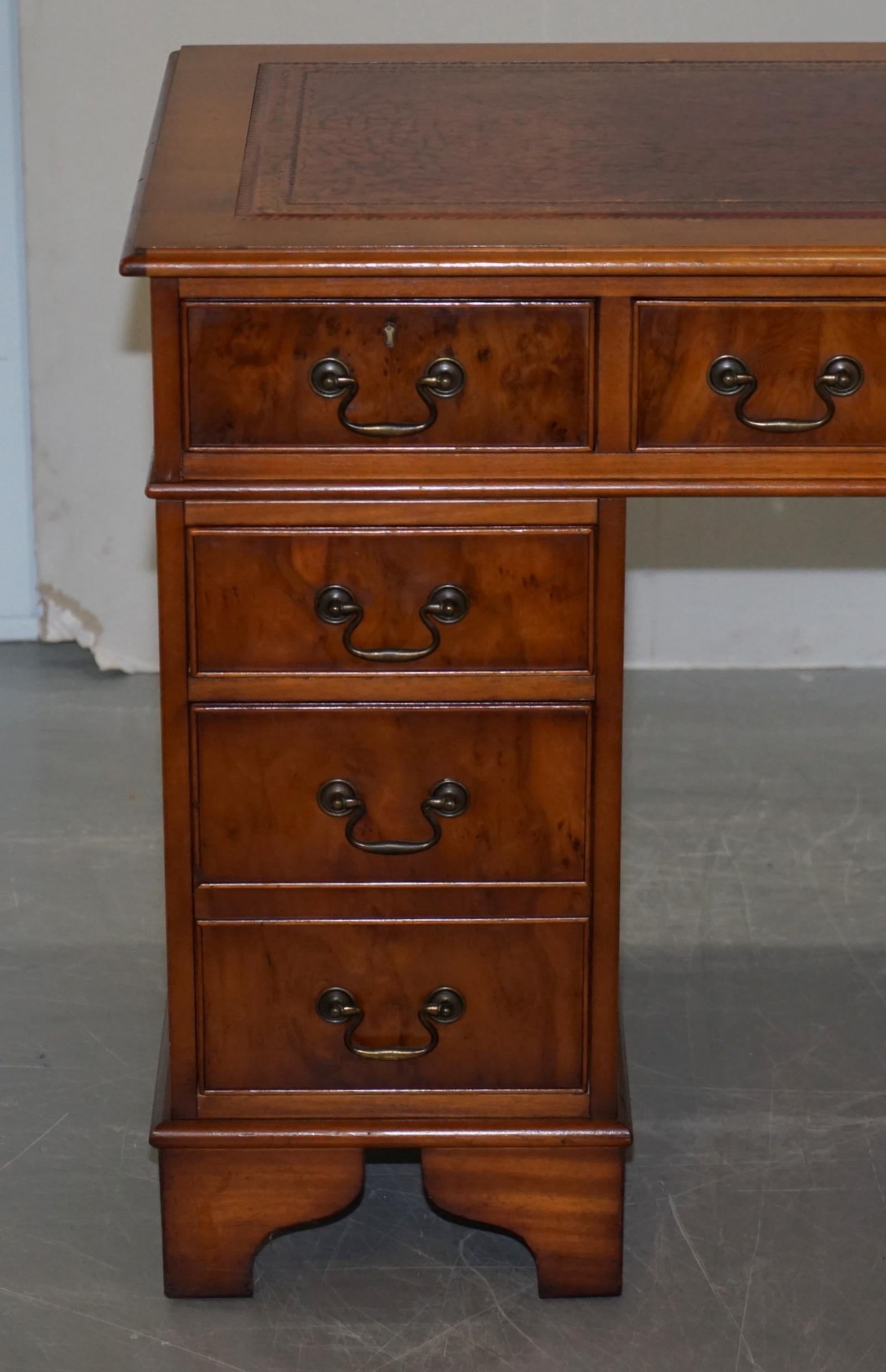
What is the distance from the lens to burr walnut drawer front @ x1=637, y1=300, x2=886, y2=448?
1.67 meters

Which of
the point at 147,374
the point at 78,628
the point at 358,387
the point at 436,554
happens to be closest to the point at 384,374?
the point at 358,387

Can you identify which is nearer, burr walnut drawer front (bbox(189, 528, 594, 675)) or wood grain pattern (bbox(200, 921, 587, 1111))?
burr walnut drawer front (bbox(189, 528, 594, 675))

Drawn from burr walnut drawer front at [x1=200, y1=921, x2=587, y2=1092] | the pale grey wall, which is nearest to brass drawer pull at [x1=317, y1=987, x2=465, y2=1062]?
burr walnut drawer front at [x1=200, y1=921, x2=587, y2=1092]

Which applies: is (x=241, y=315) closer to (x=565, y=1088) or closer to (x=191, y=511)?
(x=191, y=511)

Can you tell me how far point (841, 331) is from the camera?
167cm

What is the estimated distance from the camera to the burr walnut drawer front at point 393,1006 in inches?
Result: 73.3

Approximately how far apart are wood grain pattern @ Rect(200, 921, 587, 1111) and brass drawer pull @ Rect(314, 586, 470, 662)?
0.29m

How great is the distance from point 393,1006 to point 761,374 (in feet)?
2.43

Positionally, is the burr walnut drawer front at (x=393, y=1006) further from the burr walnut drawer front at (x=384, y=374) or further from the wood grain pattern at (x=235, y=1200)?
the burr walnut drawer front at (x=384, y=374)

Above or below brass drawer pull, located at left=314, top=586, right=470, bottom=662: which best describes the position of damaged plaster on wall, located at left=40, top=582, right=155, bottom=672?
below

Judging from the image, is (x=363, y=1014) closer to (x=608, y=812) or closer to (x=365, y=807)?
(x=365, y=807)

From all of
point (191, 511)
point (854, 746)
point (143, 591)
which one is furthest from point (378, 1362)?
point (143, 591)

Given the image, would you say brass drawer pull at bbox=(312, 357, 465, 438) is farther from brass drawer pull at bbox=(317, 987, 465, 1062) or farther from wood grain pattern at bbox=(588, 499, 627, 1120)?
brass drawer pull at bbox=(317, 987, 465, 1062)

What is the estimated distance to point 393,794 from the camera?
1.82 meters
